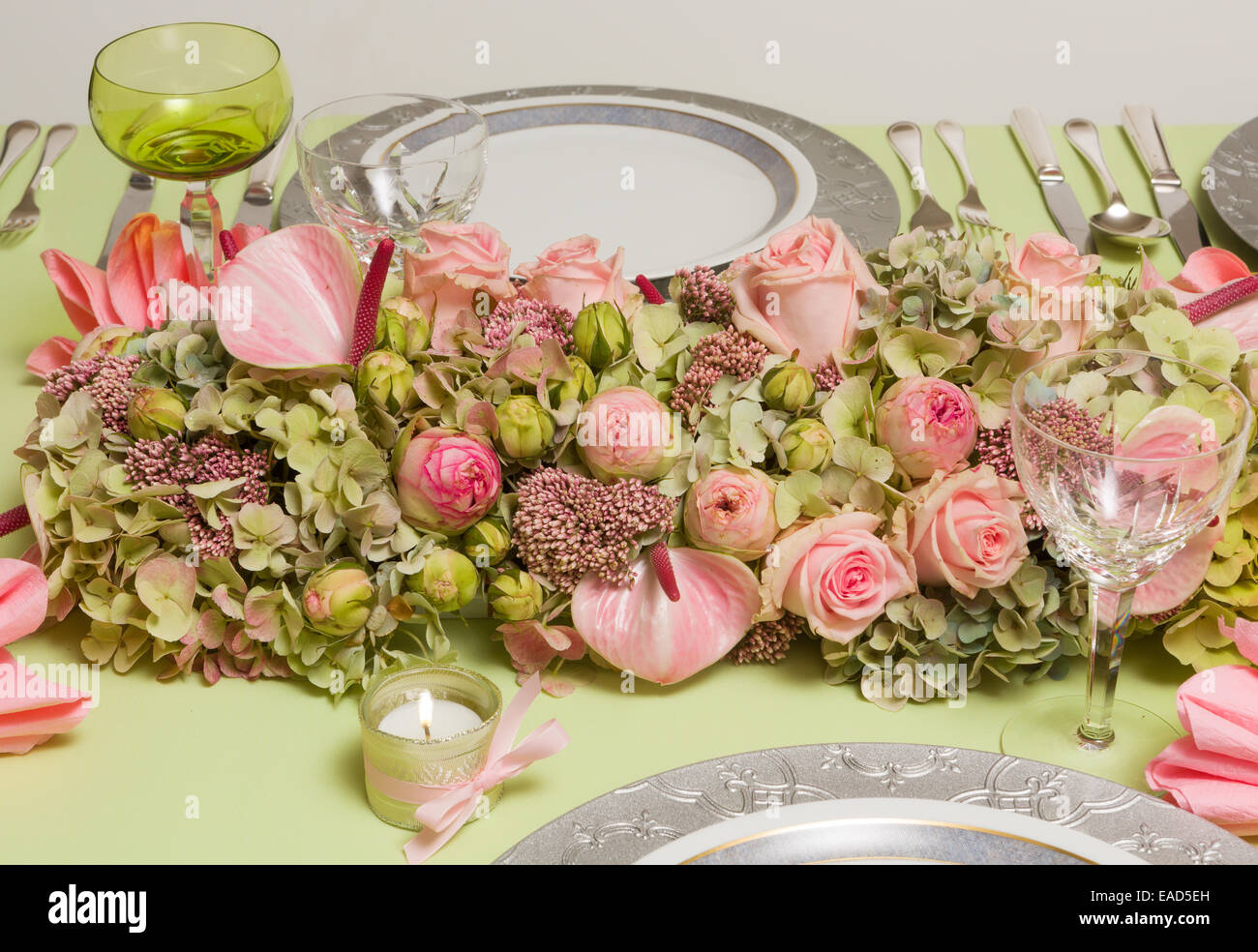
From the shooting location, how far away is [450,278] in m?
0.92

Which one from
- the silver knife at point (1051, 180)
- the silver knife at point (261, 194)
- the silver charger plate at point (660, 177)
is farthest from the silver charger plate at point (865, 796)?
the silver knife at point (261, 194)

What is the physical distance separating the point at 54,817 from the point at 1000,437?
62 cm

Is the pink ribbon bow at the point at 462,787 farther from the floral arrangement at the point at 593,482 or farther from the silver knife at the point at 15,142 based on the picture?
the silver knife at the point at 15,142

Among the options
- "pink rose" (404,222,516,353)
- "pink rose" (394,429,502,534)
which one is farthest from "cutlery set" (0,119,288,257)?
"pink rose" (394,429,502,534)

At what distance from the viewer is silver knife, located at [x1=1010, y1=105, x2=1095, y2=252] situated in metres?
1.35

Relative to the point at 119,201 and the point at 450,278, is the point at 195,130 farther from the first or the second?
the point at 119,201

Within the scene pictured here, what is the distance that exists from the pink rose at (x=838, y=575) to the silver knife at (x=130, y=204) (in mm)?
780

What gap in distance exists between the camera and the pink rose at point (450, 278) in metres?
0.92

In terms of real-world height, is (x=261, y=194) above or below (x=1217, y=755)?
Result: above

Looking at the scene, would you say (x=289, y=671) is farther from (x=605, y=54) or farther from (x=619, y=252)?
(x=605, y=54)

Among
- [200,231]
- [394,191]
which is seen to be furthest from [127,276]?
[394,191]

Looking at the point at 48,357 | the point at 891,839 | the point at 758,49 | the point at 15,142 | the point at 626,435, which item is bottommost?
the point at 891,839

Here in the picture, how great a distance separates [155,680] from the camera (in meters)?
0.90

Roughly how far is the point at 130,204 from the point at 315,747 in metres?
0.79
